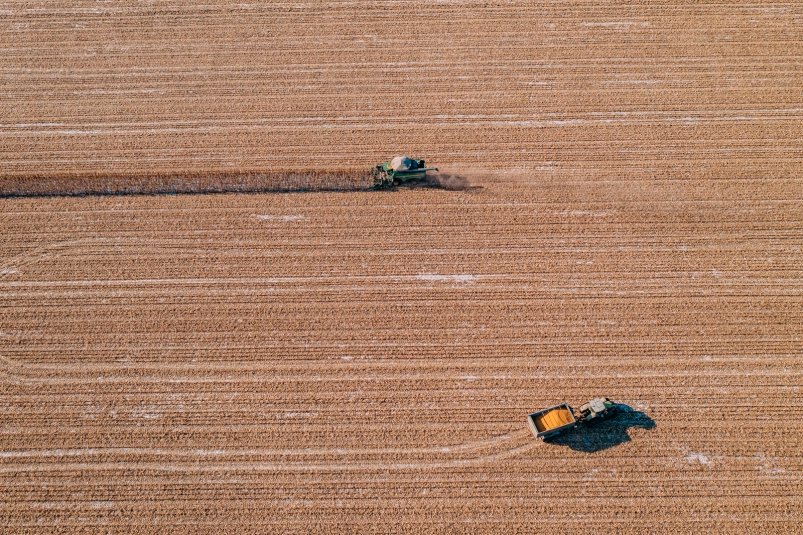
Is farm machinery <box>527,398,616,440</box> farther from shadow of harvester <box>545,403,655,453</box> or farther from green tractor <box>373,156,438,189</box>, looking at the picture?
green tractor <box>373,156,438,189</box>

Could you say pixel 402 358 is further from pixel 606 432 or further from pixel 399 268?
pixel 606 432

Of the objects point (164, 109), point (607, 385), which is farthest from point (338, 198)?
point (607, 385)

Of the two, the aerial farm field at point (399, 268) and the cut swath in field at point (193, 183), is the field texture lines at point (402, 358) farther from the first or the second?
the cut swath in field at point (193, 183)

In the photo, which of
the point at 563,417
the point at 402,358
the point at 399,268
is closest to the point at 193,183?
the point at 399,268

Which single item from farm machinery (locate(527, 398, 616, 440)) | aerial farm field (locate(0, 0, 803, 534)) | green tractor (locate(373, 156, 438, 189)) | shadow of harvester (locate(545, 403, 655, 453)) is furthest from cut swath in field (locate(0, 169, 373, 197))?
shadow of harvester (locate(545, 403, 655, 453))

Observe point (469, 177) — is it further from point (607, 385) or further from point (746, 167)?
point (746, 167)
